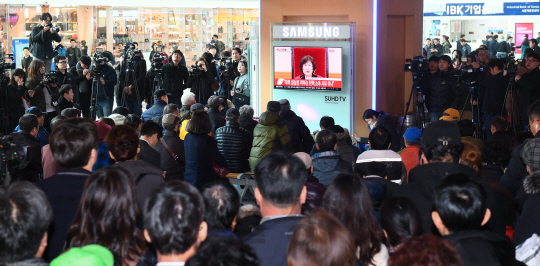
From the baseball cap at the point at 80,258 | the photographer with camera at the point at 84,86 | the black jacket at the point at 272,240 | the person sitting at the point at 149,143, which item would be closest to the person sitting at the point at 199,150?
the person sitting at the point at 149,143

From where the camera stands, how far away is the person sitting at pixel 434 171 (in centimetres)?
338

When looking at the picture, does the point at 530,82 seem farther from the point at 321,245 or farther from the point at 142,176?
the point at 321,245

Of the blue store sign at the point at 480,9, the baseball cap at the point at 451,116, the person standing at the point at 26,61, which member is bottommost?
the baseball cap at the point at 451,116

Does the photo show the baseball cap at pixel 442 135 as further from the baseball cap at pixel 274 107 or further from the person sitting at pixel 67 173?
the baseball cap at pixel 274 107

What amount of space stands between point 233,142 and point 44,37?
19.5ft

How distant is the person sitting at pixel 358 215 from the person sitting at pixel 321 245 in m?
0.66

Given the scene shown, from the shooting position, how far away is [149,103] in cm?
1045

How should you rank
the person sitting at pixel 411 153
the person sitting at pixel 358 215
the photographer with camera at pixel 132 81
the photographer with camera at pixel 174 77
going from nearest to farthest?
the person sitting at pixel 358 215
the person sitting at pixel 411 153
the photographer with camera at pixel 174 77
the photographer with camera at pixel 132 81

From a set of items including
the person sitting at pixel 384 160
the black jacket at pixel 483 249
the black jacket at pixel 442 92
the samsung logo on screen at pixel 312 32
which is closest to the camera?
the black jacket at pixel 483 249

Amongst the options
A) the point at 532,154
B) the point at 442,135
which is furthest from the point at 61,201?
the point at 532,154

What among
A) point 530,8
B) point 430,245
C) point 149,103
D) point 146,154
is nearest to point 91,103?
point 149,103

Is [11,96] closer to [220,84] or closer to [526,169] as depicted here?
[220,84]

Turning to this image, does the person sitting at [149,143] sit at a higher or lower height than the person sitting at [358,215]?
higher

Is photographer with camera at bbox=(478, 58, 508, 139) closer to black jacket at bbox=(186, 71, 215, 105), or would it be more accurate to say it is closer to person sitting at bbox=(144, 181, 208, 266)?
black jacket at bbox=(186, 71, 215, 105)
